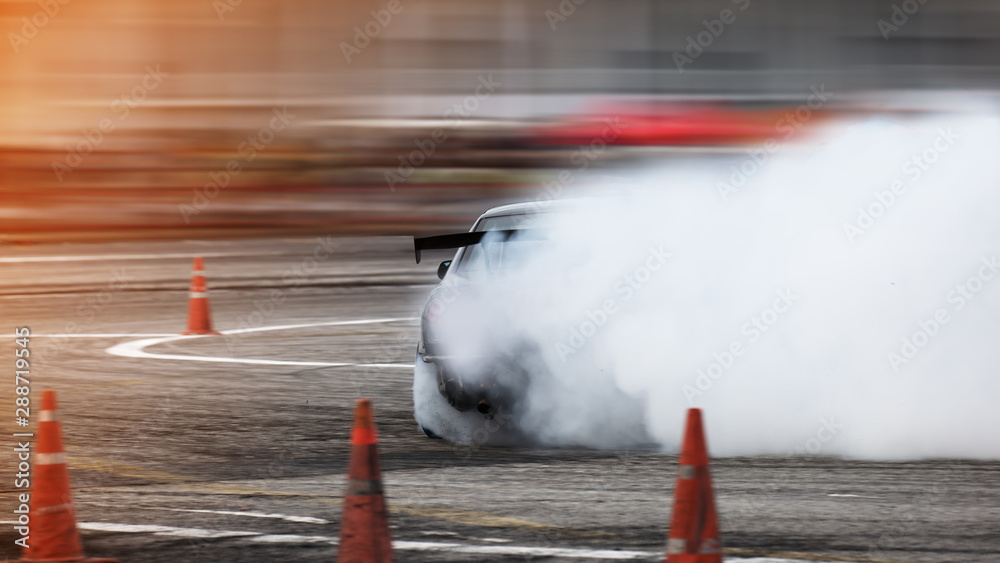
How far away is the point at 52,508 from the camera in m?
5.54

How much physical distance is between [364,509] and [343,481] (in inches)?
80.3

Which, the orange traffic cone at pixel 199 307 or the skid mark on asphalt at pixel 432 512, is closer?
the skid mark on asphalt at pixel 432 512

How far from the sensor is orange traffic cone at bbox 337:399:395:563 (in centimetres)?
515

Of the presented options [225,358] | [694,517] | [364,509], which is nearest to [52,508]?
[364,509]

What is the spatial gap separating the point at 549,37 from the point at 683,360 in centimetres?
1770

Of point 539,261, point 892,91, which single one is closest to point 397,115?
point 892,91

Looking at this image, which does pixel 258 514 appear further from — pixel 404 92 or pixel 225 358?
pixel 404 92

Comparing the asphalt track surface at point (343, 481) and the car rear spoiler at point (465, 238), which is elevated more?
the car rear spoiler at point (465, 238)

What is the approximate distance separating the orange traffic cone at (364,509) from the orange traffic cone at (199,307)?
28.0ft

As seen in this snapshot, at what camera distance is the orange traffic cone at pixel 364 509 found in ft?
16.9

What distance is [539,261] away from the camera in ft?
26.8

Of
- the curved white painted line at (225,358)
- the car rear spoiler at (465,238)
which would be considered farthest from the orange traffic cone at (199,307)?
the car rear spoiler at (465,238)

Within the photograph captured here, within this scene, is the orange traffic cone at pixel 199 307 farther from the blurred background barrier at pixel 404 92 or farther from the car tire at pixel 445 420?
the blurred background barrier at pixel 404 92

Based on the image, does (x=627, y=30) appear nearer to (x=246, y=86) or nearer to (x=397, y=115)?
(x=397, y=115)
